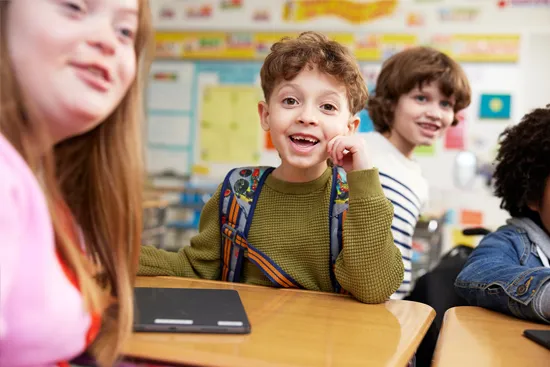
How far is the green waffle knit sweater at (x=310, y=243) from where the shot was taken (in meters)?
1.03

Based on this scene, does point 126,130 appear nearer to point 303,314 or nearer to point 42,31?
point 42,31

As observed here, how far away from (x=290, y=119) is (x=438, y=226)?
103 inches

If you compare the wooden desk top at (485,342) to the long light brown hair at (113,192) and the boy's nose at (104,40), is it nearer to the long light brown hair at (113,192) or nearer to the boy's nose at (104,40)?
the long light brown hair at (113,192)

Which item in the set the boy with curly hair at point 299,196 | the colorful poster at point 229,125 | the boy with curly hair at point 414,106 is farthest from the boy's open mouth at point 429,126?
the colorful poster at point 229,125

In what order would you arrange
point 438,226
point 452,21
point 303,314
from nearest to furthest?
point 303,314
point 438,226
point 452,21

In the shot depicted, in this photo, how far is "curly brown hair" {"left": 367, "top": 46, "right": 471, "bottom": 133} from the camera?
1.85m

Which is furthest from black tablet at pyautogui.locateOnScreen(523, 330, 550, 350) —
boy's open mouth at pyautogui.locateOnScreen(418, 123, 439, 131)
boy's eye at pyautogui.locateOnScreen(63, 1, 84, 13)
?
boy's open mouth at pyautogui.locateOnScreen(418, 123, 439, 131)

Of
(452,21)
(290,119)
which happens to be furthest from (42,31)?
(452,21)

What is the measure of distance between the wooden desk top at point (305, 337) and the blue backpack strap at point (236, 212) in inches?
7.0

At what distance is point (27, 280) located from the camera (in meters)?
0.49

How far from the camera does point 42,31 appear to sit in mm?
528

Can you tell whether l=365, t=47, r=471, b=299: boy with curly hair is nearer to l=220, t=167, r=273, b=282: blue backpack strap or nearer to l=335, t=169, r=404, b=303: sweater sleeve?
l=220, t=167, r=273, b=282: blue backpack strap

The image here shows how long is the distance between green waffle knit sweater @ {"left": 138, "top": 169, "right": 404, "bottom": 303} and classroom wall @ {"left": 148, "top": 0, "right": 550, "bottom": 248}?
2.97 meters

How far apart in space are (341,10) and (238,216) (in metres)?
3.36
